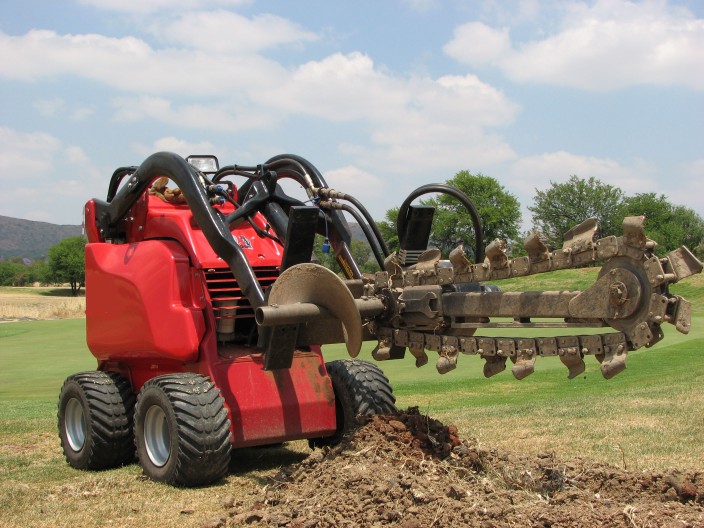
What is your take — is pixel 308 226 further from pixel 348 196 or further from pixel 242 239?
pixel 242 239

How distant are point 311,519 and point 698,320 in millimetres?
24214

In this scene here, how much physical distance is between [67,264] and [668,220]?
2413 inches

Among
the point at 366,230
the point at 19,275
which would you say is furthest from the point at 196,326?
the point at 19,275

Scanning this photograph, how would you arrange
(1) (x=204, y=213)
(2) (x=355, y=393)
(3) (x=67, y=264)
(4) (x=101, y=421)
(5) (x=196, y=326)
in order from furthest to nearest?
(3) (x=67, y=264), (4) (x=101, y=421), (2) (x=355, y=393), (5) (x=196, y=326), (1) (x=204, y=213)

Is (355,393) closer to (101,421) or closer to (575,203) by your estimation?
(101,421)

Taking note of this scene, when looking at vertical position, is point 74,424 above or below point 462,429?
above

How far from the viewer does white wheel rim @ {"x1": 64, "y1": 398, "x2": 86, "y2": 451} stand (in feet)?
26.6

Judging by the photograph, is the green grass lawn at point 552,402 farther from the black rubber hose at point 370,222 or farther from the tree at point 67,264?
the tree at point 67,264

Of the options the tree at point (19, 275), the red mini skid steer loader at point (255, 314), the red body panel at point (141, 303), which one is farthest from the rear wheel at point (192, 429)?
the tree at point (19, 275)

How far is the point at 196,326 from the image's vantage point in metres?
7.12

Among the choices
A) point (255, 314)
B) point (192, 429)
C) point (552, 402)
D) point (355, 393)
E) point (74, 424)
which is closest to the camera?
point (255, 314)

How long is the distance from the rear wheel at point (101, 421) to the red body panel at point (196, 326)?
26 cm

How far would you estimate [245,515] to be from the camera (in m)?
5.49

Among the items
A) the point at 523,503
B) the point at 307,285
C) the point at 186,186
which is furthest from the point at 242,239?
the point at 523,503
